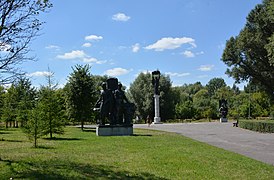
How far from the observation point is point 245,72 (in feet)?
145

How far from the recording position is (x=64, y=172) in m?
8.60

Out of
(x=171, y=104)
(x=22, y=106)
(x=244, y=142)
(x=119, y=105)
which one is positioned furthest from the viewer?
(x=171, y=104)

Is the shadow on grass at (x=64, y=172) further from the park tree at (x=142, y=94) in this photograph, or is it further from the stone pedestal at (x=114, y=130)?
the park tree at (x=142, y=94)

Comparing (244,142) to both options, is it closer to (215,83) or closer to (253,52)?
(253,52)

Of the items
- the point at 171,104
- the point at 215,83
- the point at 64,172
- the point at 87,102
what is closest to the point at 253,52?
the point at 87,102

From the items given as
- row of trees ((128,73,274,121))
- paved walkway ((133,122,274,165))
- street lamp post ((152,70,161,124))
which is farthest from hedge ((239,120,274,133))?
row of trees ((128,73,274,121))

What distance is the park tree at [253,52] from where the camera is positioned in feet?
135

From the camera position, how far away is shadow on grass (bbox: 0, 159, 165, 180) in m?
8.09

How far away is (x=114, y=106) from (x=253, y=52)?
2446 centimetres

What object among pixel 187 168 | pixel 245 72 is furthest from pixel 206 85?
pixel 187 168

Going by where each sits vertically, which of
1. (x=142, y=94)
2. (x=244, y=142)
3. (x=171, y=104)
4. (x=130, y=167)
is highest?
(x=142, y=94)

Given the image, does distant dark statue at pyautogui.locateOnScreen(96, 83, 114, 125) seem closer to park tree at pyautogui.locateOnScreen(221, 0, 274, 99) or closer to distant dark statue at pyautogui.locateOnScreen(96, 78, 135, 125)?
distant dark statue at pyautogui.locateOnScreen(96, 78, 135, 125)

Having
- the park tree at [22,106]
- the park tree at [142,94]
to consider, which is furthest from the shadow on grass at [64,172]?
the park tree at [142,94]

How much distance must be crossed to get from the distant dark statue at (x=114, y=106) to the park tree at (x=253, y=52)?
22.6 meters
